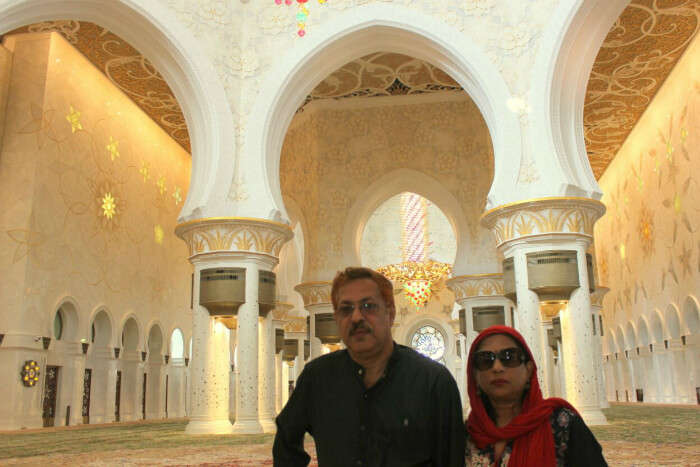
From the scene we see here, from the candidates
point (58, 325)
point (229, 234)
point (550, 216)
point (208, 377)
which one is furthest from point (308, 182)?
point (550, 216)

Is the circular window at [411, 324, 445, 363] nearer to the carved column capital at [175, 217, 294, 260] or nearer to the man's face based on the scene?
the carved column capital at [175, 217, 294, 260]

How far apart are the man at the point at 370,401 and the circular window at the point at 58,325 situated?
10.0 meters

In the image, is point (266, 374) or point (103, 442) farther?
point (266, 374)

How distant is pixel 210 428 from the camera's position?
7297 millimetres

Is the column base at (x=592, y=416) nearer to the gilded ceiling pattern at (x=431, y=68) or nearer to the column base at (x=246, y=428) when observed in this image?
the column base at (x=246, y=428)

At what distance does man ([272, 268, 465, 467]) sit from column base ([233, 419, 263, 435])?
5.61 meters

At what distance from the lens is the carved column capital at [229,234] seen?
24.6 ft

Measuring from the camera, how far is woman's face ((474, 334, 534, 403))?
1.91 meters

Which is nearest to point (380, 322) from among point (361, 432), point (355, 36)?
point (361, 432)

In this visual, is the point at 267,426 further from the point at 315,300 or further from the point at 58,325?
the point at 58,325

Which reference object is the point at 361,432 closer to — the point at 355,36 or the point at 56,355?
the point at 355,36

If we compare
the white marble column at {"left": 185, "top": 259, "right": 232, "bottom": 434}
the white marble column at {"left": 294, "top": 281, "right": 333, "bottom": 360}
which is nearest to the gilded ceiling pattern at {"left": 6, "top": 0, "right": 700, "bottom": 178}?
the white marble column at {"left": 294, "top": 281, "right": 333, "bottom": 360}

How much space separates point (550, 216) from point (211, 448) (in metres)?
4.21

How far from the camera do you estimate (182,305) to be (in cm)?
1534
